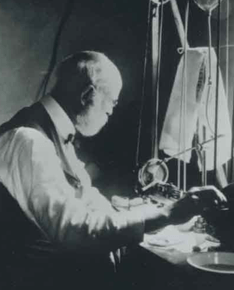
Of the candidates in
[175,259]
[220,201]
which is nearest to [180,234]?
[175,259]

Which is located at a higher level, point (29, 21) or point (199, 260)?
point (29, 21)

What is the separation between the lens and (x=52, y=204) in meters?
1.67

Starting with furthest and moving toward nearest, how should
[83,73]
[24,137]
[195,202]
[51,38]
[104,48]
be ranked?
[104,48]
[51,38]
[83,73]
[24,137]
[195,202]

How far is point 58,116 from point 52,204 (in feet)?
1.87

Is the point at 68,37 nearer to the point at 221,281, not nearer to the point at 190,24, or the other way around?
the point at 190,24

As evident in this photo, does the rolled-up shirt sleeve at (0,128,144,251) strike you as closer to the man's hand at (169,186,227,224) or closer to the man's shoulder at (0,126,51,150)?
A: the man's shoulder at (0,126,51,150)

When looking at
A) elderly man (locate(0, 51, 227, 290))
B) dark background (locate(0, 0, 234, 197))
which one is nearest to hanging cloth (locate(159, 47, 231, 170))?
dark background (locate(0, 0, 234, 197))

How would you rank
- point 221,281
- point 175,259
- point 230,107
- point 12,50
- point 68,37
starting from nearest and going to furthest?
point 221,281
point 175,259
point 230,107
point 12,50
point 68,37

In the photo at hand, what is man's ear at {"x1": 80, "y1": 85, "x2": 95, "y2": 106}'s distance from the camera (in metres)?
2.10

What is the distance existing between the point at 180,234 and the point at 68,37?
1.78 metres

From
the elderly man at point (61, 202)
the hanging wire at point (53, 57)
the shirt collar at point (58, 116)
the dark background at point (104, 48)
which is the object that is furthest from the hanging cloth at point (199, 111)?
the hanging wire at point (53, 57)

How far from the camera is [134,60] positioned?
136 inches

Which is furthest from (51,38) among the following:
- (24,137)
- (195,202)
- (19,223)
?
(195,202)

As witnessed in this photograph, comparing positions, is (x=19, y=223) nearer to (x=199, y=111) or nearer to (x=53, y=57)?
(x=199, y=111)
